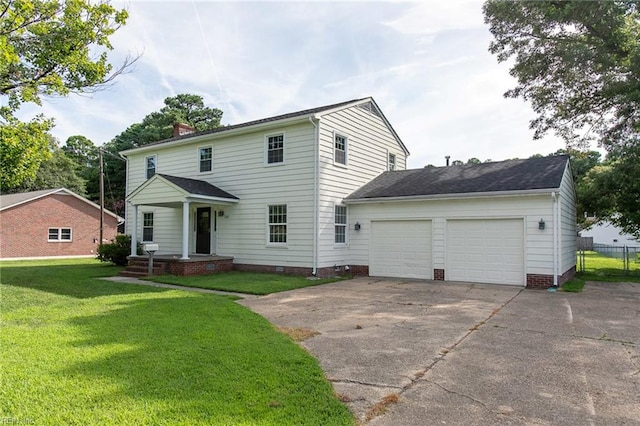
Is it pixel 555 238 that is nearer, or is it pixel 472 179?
pixel 555 238

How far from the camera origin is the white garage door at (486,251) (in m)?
11.8

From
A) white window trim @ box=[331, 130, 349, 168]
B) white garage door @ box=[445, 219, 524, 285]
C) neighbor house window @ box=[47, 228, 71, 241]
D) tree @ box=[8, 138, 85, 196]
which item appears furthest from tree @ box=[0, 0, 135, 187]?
tree @ box=[8, 138, 85, 196]

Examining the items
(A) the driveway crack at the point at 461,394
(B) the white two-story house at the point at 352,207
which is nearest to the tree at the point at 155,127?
(B) the white two-story house at the point at 352,207

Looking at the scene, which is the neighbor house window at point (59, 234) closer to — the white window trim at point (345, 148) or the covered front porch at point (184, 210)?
the covered front porch at point (184, 210)

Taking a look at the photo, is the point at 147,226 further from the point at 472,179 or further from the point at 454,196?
the point at 472,179

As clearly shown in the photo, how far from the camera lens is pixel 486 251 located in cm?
1234

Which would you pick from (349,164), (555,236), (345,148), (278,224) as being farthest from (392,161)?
(555,236)

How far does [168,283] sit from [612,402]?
10973 millimetres

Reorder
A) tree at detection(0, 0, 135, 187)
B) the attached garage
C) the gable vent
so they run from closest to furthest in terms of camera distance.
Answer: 1. tree at detection(0, 0, 135, 187)
2. the attached garage
3. the gable vent

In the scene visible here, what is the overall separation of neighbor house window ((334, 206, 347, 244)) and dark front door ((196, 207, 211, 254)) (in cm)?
540

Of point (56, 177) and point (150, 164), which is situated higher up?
point (56, 177)

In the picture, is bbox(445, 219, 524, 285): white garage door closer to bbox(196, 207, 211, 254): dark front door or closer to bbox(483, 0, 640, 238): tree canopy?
bbox(483, 0, 640, 238): tree canopy

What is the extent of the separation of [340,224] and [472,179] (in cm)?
483

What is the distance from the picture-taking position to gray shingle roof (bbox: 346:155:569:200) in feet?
39.5
